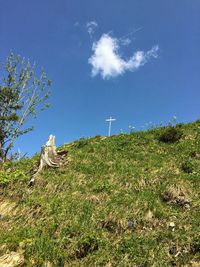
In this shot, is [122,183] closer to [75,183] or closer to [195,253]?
[75,183]

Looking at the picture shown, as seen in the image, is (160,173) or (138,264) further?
(160,173)

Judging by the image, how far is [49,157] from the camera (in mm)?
17875

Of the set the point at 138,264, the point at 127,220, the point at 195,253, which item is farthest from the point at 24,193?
the point at 195,253

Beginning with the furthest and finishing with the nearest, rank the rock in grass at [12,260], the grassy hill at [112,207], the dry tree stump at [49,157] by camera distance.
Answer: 1. the dry tree stump at [49,157]
2. the grassy hill at [112,207]
3. the rock in grass at [12,260]

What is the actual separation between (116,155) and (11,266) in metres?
8.52

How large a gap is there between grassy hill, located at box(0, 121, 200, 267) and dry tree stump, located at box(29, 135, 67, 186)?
43cm

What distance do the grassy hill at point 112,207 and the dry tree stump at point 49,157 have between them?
0.43m

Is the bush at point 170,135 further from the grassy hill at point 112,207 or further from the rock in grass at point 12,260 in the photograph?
the rock in grass at point 12,260

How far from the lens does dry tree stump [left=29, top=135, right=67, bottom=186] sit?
1725cm

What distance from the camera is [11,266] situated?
400 inches

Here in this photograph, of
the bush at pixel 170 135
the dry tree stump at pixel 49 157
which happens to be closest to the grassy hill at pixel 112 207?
Result: the bush at pixel 170 135

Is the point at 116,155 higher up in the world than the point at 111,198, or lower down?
higher up

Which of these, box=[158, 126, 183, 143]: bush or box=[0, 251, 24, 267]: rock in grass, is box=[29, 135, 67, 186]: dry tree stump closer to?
box=[158, 126, 183, 143]: bush

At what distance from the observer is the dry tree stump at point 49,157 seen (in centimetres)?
1725
